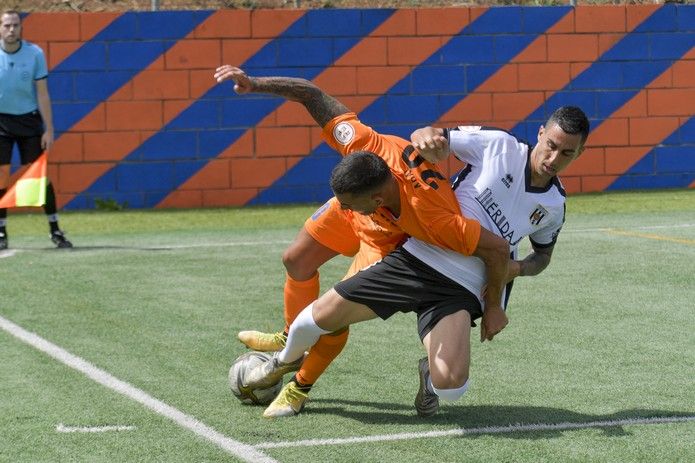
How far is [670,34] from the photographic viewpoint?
17.4m

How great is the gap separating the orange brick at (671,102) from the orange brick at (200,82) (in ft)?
18.0

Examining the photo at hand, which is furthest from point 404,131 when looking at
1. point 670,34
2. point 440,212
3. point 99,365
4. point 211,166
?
point 440,212

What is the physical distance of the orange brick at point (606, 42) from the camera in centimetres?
1723

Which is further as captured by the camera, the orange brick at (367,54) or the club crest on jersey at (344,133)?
the orange brick at (367,54)

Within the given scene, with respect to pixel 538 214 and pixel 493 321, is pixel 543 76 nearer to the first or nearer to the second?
pixel 538 214

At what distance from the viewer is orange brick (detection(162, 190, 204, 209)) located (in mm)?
16297

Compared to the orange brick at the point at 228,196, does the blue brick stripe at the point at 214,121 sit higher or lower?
higher

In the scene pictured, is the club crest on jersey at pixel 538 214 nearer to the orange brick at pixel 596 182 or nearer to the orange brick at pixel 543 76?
the orange brick at pixel 543 76

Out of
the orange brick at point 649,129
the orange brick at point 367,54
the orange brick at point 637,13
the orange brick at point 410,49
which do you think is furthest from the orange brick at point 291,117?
the orange brick at point 637,13

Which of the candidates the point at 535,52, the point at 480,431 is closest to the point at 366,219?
the point at 480,431

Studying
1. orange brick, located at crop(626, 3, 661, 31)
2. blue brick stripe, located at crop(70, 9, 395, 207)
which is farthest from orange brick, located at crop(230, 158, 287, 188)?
orange brick, located at crop(626, 3, 661, 31)

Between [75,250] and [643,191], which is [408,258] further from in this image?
[643,191]

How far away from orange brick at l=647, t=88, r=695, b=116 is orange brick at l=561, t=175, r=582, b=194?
50.7 inches

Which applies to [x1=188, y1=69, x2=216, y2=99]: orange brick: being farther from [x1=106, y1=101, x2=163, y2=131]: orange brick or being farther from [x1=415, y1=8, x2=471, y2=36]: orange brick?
[x1=415, y1=8, x2=471, y2=36]: orange brick
